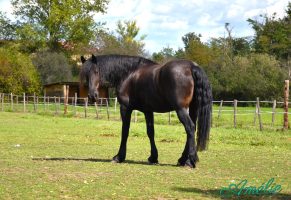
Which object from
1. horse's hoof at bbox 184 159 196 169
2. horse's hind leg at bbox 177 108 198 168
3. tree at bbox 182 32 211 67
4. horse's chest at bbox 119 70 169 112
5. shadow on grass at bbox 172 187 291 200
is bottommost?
shadow on grass at bbox 172 187 291 200

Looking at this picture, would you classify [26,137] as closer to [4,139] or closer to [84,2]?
[4,139]

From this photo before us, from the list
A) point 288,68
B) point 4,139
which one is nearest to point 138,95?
point 4,139

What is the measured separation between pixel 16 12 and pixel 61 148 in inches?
2160

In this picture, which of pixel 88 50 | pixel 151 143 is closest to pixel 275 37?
pixel 88 50

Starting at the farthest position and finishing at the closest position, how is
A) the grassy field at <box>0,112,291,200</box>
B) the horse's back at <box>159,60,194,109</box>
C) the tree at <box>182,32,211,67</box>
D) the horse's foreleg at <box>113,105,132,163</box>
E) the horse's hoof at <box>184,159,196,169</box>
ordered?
1. the tree at <box>182,32,211,67</box>
2. the horse's foreleg at <box>113,105,132,163</box>
3. the horse's hoof at <box>184,159,196,169</box>
4. the horse's back at <box>159,60,194,109</box>
5. the grassy field at <box>0,112,291,200</box>

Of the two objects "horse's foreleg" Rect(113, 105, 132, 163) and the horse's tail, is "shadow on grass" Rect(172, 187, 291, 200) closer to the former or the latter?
the horse's tail

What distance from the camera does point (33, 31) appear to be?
62.7m

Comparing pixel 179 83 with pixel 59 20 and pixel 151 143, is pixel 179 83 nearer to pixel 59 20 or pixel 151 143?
pixel 151 143

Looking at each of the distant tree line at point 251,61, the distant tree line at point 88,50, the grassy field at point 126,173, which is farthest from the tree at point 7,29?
the grassy field at point 126,173

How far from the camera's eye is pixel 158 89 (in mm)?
9914

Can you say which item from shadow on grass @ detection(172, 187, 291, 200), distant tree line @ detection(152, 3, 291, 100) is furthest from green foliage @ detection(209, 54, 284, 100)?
shadow on grass @ detection(172, 187, 291, 200)

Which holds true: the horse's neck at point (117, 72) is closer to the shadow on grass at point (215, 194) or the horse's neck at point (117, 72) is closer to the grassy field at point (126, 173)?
the grassy field at point (126, 173)

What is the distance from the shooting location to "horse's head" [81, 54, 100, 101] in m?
10.5
